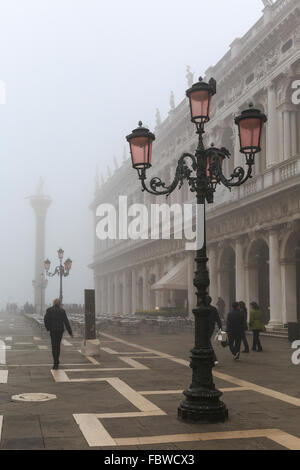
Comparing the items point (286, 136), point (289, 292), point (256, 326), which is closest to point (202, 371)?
point (256, 326)

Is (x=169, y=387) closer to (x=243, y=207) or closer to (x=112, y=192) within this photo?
(x=243, y=207)

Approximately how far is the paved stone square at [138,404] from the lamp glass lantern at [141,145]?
3.80 metres

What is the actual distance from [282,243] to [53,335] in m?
13.6

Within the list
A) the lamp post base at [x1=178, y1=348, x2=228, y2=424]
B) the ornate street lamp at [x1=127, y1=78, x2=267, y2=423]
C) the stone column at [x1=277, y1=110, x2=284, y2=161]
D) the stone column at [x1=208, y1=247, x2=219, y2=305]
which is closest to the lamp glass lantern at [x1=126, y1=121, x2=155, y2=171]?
the ornate street lamp at [x1=127, y1=78, x2=267, y2=423]

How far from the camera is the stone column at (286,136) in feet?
82.4

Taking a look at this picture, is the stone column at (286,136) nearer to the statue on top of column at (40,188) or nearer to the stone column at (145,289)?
the stone column at (145,289)

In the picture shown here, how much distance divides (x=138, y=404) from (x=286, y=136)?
18985 millimetres

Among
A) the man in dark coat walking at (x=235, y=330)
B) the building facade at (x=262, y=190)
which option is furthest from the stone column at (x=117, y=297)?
the man in dark coat walking at (x=235, y=330)

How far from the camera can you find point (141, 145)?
8797mm

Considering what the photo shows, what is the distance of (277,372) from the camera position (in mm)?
12891

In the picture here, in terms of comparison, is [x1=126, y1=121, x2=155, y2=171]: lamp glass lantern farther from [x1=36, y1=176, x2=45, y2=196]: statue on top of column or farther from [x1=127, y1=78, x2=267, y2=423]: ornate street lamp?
[x1=36, y1=176, x2=45, y2=196]: statue on top of column

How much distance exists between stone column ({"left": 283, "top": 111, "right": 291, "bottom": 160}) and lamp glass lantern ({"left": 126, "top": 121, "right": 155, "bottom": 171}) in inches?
686

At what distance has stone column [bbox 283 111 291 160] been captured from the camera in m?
25.1
